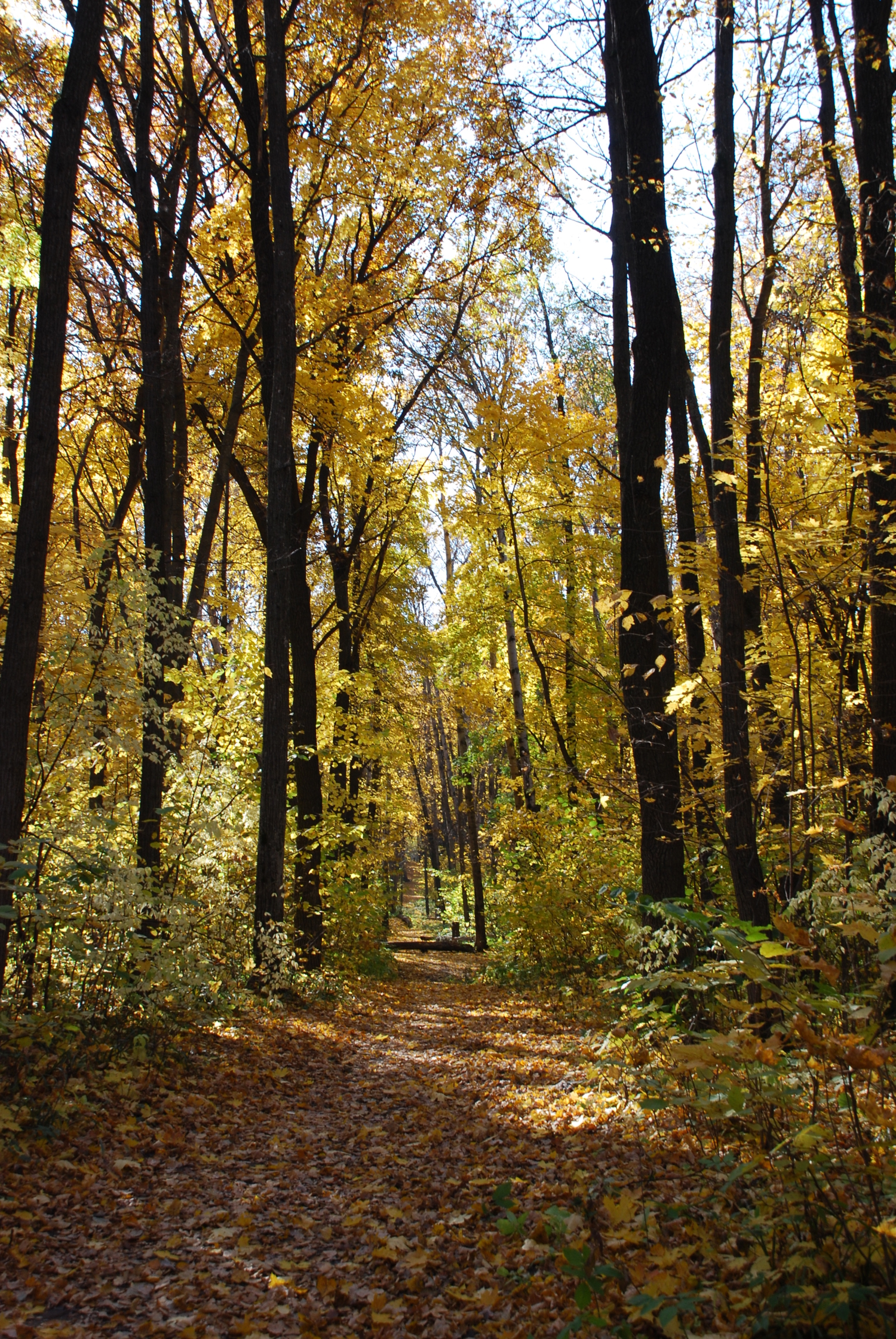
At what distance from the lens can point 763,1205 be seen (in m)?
2.62

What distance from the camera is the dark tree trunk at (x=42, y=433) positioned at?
5.02 metres

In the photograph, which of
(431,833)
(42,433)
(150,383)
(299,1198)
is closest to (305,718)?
(150,383)

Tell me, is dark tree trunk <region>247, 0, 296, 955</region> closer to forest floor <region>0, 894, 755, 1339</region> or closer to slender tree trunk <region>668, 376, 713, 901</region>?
forest floor <region>0, 894, 755, 1339</region>

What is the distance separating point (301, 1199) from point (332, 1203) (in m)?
0.16

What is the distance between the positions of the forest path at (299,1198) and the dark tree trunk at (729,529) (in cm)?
192

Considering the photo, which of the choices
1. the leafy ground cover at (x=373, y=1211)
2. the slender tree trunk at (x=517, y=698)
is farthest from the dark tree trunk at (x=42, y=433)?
the slender tree trunk at (x=517, y=698)

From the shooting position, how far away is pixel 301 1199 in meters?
3.82

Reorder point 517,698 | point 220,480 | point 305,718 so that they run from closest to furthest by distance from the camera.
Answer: point 220,480 < point 305,718 < point 517,698

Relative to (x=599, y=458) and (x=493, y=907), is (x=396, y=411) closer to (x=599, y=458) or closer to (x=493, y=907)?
(x=599, y=458)

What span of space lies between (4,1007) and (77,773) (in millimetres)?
2703

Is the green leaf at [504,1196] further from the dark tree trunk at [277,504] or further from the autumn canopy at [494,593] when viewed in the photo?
the dark tree trunk at [277,504]

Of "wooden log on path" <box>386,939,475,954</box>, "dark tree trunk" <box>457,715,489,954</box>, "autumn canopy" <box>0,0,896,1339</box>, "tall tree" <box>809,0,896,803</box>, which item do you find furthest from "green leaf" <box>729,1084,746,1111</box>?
"wooden log on path" <box>386,939,475,954</box>

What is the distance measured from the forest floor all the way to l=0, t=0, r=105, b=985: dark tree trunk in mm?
1682

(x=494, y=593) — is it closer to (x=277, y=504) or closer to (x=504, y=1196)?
(x=277, y=504)
